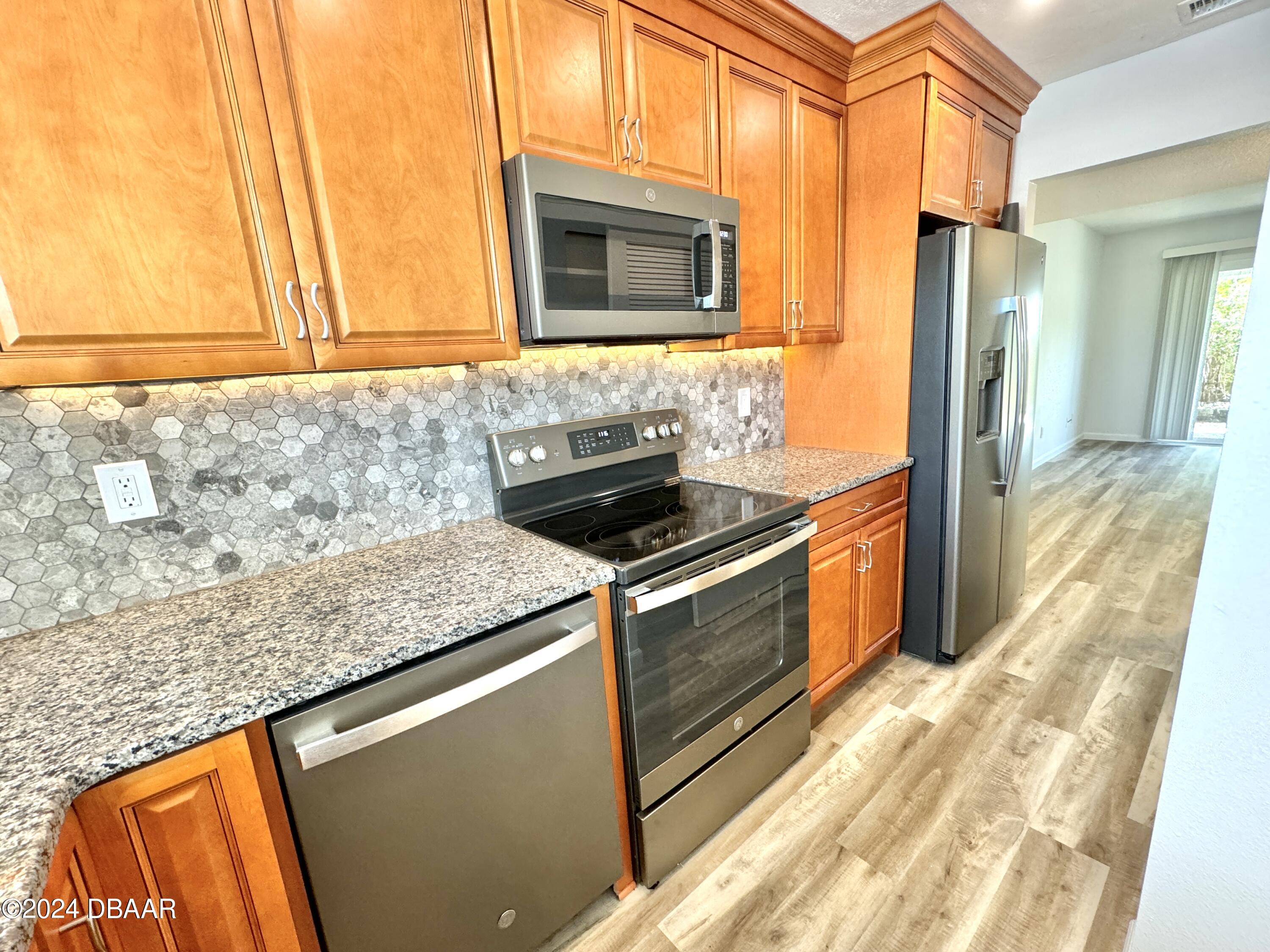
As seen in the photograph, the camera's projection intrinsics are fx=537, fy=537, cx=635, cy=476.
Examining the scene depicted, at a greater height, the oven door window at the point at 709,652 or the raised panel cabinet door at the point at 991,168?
the raised panel cabinet door at the point at 991,168

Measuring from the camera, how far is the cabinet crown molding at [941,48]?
1825mm

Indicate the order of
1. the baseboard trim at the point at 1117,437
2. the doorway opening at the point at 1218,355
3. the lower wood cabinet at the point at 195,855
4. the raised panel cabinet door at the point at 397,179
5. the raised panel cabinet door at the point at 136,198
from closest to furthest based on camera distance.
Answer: the lower wood cabinet at the point at 195,855 < the raised panel cabinet door at the point at 136,198 < the raised panel cabinet door at the point at 397,179 < the doorway opening at the point at 1218,355 < the baseboard trim at the point at 1117,437

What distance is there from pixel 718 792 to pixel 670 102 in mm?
1984

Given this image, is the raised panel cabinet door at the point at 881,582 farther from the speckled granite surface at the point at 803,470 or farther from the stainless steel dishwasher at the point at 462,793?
the stainless steel dishwasher at the point at 462,793

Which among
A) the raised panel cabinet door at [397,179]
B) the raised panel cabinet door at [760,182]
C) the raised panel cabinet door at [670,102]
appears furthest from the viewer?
the raised panel cabinet door at [760,182]

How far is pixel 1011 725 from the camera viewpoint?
1943 millimetres

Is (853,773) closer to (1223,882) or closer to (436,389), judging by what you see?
(1223,882)

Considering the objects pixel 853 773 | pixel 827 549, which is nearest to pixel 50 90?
pixel 827 549

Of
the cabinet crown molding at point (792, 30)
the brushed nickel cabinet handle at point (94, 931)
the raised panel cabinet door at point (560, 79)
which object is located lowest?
the brushed nickel cabinet handle at point (94, 931)

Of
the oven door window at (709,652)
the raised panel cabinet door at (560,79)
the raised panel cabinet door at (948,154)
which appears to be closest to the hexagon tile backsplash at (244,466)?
the raised panel cabinet door at (560,79)

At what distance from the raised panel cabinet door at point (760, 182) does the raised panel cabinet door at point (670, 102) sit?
61 millimetres

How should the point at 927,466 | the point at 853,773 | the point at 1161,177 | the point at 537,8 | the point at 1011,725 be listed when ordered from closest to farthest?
the point at 537,8, the point at 853,773, the point at 1011,725, the point at 927,466, the point at 1161,177

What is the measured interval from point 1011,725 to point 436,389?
2.28 metres

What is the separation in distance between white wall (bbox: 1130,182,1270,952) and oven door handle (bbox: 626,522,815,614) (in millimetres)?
812
